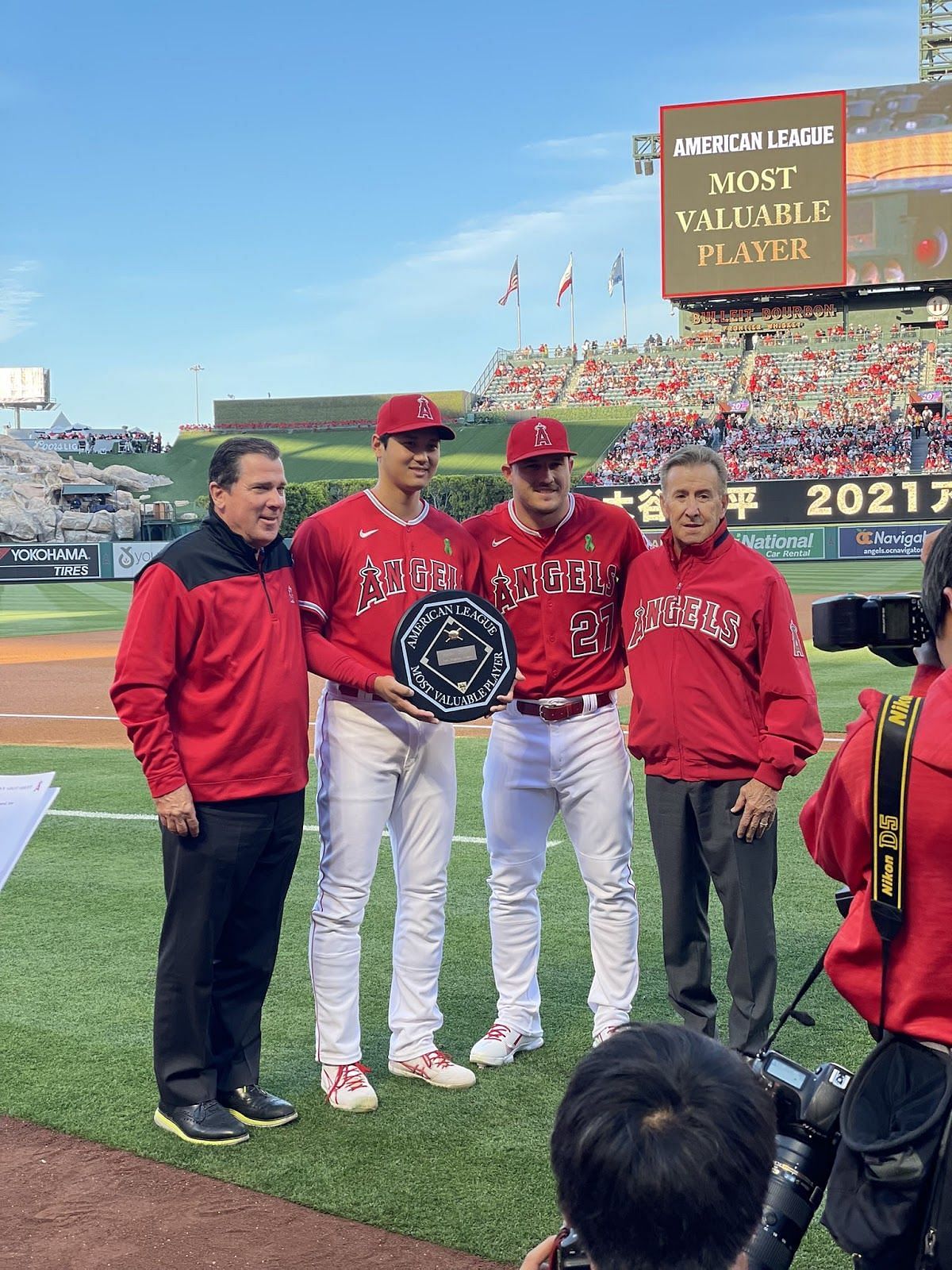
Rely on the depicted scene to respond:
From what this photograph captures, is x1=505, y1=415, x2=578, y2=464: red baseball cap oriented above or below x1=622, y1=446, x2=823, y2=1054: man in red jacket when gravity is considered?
above

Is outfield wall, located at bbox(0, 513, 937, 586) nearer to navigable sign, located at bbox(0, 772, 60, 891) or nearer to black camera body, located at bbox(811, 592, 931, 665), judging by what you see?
navigable sign, located at bbox(0, 772, 60, 891)

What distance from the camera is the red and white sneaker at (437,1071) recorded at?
4418mm

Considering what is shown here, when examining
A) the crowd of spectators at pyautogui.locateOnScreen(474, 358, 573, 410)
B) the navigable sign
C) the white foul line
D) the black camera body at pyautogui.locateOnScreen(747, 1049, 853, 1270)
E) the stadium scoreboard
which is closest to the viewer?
the black camera body at pyautogui.locateOnScreen(747, 1049, 853, 1270)

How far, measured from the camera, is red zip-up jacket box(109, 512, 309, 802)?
3.97 metres

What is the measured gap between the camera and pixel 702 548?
4.48 meters

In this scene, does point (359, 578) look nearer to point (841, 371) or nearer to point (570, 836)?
point (570, 836)

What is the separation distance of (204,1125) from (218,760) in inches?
45.9

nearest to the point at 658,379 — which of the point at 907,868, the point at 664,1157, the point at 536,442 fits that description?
the point at 536,442

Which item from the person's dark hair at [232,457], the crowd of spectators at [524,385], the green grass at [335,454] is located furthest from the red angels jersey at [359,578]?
the crowd of spectators at [524,385]

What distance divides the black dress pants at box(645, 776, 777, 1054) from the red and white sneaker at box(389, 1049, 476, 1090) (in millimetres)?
788

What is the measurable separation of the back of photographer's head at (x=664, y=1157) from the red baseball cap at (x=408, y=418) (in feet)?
10.4

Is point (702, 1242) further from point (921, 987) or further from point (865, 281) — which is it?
point (865, 281)

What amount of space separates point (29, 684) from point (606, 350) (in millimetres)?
61703

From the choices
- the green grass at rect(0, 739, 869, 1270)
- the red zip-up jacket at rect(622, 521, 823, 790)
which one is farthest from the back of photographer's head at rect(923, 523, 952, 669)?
the red zip-up jacket at rect(622, 521, 823, 790)
